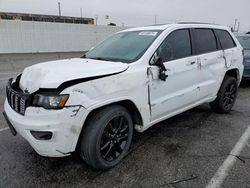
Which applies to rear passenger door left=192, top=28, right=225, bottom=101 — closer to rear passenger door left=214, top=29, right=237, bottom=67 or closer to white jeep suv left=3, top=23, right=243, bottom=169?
white jeep suv left=3, top=23, right=243, bottom=169

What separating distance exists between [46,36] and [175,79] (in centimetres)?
1895

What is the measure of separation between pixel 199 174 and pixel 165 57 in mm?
1649

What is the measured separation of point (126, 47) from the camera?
135 inches

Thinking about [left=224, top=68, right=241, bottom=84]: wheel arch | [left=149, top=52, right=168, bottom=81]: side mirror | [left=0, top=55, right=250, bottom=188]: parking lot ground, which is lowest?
[left=0, top=55, right=250, bottom=188]: parking lot ground

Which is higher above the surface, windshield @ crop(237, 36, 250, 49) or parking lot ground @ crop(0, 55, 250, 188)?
windshield @ crop(237, 36, 250, 49)

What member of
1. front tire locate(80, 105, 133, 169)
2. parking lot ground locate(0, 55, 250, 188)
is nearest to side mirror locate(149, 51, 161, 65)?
front tire locate(80, 105, 133, 169)

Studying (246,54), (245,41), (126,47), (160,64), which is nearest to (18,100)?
(126,47)

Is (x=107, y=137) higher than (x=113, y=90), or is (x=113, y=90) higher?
(x=113, y=90)

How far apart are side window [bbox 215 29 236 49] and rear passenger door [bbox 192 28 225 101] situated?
0.19m

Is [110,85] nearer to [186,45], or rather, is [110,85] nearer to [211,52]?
[186,45]

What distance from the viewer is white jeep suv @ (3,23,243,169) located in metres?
2.33

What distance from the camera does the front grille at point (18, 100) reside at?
2.42 meters

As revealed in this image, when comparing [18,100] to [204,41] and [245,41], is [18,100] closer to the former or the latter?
[204,41]

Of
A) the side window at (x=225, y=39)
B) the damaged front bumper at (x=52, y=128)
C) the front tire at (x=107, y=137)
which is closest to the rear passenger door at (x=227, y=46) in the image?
the side window at (x=225, y=39)
